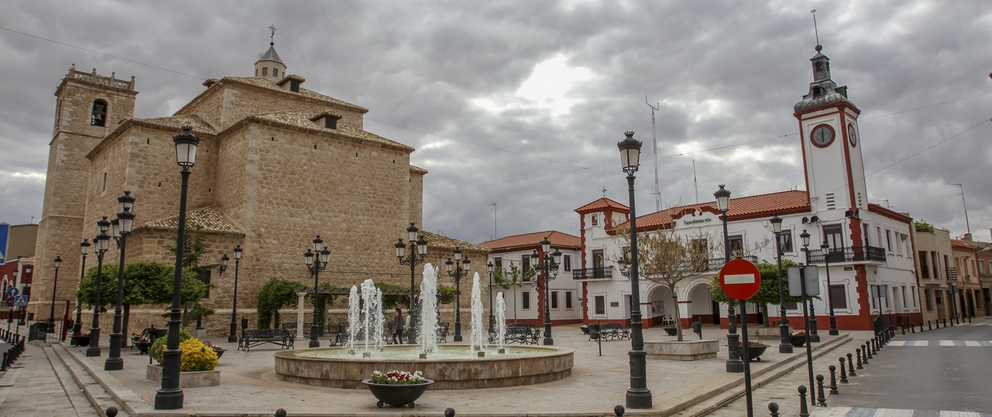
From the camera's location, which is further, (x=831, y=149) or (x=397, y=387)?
(x=831, y=149)

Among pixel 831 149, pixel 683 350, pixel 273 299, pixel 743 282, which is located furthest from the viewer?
pixel 831 149

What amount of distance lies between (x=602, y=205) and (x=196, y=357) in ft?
93.6

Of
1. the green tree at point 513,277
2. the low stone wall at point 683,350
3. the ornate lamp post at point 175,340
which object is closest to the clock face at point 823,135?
the green tree at point 513,277

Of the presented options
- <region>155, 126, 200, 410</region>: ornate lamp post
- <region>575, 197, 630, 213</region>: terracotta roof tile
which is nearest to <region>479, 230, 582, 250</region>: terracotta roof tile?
<region>575, 197, 630, 213</region>: terracotta roof tile

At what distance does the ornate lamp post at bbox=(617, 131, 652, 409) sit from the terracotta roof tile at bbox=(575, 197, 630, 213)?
27442mm

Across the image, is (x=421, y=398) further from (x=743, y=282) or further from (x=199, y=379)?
(x=743, y=282)

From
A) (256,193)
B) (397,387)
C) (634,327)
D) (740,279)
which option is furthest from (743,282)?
(256,193)

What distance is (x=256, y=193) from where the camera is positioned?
24.5 metres

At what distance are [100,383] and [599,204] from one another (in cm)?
2898

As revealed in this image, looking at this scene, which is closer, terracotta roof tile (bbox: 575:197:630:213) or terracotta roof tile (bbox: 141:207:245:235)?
terracotta roof tile (bbox: 141:207:245:235)

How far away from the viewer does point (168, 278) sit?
1820 centimetres

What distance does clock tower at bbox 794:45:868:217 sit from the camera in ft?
92.7

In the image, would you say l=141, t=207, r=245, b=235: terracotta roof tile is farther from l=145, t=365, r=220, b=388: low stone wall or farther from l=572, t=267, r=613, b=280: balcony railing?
l=572, t=267, r=613, b=280: balcony railing

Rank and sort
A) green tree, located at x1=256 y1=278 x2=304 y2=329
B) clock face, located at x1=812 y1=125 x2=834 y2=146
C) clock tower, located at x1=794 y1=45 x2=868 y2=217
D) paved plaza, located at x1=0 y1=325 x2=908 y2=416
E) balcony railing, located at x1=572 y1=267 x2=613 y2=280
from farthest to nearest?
balcony railing, located at x1=572 y1=267 x2=613 y2=280, clock face, located at x1=812 y1=125 x2=834 y2=146, clock tower, located at x1=794 y1=45 x2=868 y2=217, green tree, located at x1=256 y1=278 x2=304 y2=329, paved plaza, located at x1=0 y1=325 x2=908 y2=416
